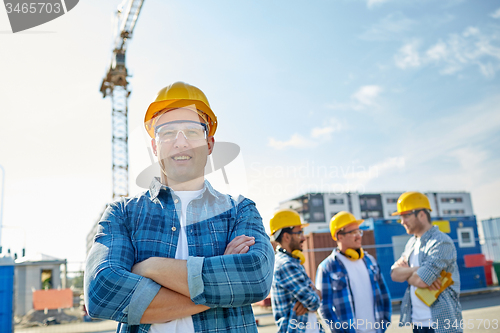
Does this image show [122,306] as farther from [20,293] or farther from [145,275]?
[20,293]

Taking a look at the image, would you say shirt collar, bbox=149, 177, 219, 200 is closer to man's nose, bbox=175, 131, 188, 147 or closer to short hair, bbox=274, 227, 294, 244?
man's nose, bbox=175, 131, 188, 147

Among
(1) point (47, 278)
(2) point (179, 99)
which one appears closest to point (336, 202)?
(1) point (47, 278)

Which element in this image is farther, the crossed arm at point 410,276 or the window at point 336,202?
the window at point 336,202

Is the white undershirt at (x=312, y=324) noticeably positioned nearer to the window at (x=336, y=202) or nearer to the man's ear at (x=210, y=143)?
the man's ear at (x=210, y=143)

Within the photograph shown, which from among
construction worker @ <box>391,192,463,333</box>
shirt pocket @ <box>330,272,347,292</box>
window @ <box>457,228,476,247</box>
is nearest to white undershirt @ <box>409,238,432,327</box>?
construction worker @ <box>391,192,463,333</box>

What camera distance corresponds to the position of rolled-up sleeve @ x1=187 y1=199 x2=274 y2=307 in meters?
1.65

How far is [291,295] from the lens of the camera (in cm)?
410

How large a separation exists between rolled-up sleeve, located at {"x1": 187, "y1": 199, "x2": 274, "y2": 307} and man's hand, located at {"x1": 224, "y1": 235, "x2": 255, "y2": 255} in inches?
1.0

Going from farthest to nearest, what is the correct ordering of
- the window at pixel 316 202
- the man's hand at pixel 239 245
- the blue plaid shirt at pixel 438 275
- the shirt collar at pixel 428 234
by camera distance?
1. the window at pixel 316 202
2. the shirt collar at pixel 428 234
3. the blue plaid shirt at pixel 438 275
4. the man's hand at pixel 239 245

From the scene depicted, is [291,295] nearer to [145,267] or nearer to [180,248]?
[180,248]

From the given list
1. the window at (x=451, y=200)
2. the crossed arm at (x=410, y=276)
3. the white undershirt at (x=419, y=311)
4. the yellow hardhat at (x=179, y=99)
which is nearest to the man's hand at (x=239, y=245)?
the yellow hardhat at (x=179, y=99)

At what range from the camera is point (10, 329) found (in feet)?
20.1

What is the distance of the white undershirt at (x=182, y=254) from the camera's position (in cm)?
171

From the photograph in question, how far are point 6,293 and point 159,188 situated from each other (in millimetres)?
5757
